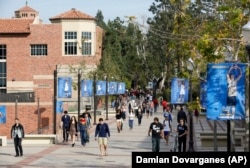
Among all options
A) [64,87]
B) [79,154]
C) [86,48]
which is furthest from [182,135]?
[86,48]

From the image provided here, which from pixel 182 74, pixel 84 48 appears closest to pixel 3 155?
pixel 182 74

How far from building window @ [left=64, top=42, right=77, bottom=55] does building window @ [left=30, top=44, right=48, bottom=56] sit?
2.39m

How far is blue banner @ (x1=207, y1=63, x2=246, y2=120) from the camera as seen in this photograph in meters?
10.6

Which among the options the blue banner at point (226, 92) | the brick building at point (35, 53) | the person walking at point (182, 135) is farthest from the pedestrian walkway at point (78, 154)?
the brick building at point (35, 53)

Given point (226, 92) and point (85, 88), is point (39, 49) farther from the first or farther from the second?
Result: point (226, 92)

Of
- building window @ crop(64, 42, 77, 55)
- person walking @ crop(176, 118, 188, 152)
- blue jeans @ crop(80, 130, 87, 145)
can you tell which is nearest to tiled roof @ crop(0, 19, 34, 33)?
building window @ crop(64, 42, 77, 55)

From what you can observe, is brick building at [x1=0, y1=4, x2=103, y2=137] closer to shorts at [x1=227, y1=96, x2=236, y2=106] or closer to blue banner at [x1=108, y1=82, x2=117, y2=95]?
blue banner at [x1=108, y1=82, x2=117, y2=95]

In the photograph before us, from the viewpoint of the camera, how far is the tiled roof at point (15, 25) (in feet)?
259

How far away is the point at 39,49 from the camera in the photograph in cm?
7981

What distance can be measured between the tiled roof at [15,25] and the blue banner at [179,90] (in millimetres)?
57225

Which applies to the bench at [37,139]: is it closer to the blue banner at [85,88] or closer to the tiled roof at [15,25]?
the blue banner at [85,88]

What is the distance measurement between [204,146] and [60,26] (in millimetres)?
56375

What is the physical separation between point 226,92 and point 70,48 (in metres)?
69.2

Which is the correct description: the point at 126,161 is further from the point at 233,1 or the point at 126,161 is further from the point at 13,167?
the point at 233,1
